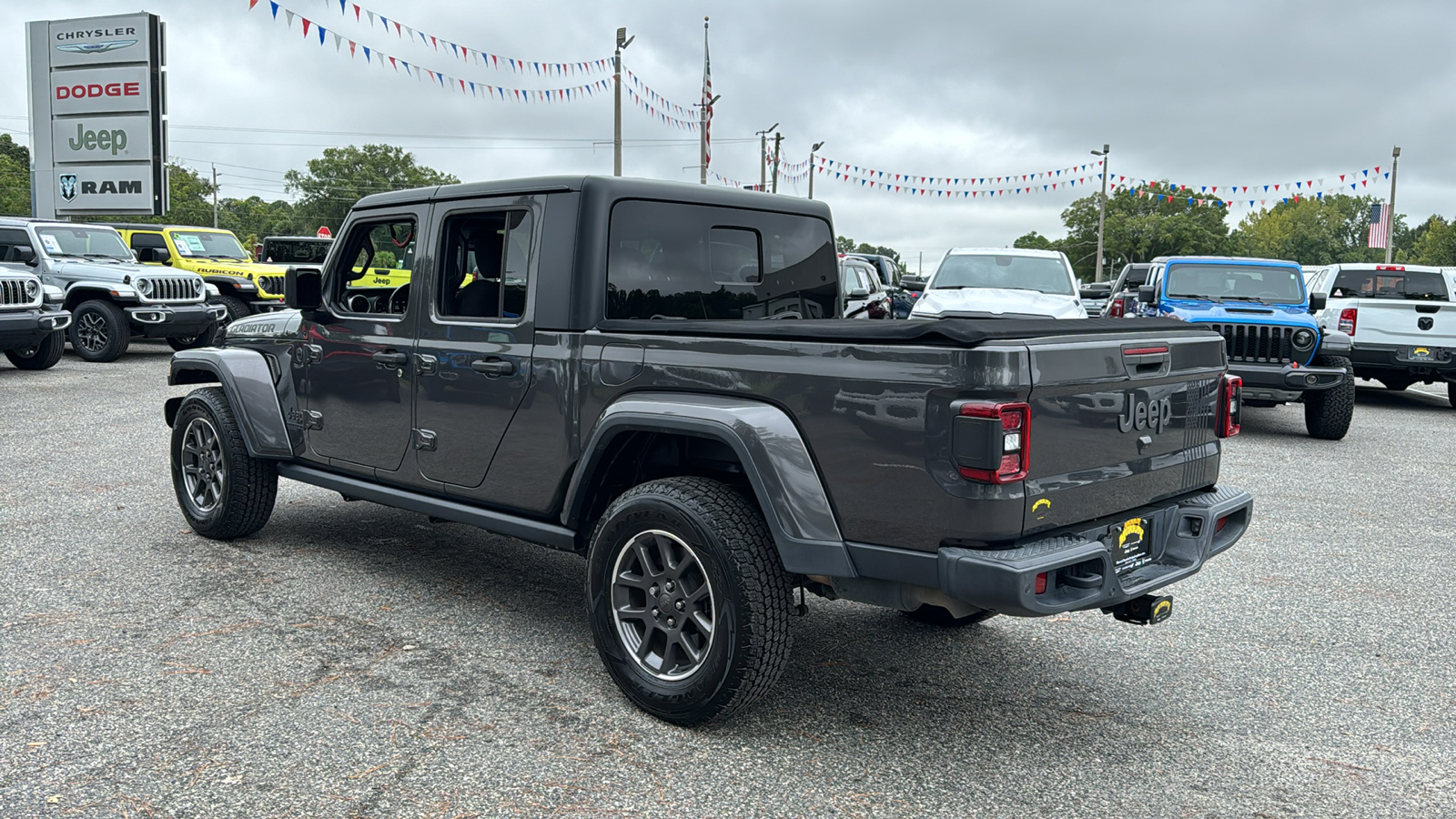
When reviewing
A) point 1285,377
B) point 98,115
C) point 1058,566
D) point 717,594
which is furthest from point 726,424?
point 98,115

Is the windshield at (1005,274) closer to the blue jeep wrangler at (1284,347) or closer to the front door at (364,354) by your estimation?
the blue jeep wrangler at (1284,347)

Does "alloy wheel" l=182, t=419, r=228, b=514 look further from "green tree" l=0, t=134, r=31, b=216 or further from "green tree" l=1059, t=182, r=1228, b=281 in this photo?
"green tree" l=1059, t=182, r=1228, b=281

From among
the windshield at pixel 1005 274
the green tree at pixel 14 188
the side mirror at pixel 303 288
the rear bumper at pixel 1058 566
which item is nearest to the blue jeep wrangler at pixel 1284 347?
the windshield at pixel 1005 274

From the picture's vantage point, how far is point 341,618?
473 centimetres

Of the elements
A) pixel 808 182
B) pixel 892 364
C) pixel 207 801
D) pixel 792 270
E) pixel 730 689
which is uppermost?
pixel 808 182

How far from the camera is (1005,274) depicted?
13.9 metres

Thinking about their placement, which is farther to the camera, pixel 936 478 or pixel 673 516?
pixel 673 516

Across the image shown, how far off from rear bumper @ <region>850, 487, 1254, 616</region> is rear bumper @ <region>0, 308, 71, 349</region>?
536 inches

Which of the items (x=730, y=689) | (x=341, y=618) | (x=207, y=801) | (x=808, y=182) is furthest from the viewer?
(x=808, y=182)

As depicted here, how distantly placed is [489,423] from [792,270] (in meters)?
1.55

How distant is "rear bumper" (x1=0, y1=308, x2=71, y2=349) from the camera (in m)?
13.4

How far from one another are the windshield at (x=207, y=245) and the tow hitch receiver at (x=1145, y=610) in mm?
19170

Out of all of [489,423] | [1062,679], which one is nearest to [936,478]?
[1062,679]

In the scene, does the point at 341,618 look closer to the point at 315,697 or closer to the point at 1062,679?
the point at 315,697
